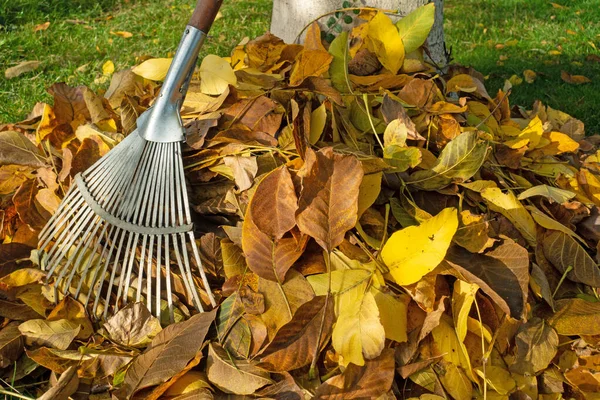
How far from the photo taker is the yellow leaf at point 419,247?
112cm

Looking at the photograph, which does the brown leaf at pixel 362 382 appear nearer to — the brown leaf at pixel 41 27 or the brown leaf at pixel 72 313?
the brown leaf at pixel 72 313

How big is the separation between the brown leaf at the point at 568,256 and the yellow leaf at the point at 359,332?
0.49 m

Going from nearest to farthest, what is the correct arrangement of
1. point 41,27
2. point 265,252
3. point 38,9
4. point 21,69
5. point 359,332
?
point 359,332, point 265,252, point 21,69, point 41,27, point 38,9

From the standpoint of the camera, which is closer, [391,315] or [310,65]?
[391,315]

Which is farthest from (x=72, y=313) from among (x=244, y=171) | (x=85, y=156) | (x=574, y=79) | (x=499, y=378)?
(x=574, y=79)

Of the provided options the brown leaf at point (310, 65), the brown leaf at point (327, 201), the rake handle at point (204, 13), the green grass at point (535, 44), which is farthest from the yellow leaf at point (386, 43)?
the green grass at point (535, 44)

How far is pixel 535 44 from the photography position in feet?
12.9

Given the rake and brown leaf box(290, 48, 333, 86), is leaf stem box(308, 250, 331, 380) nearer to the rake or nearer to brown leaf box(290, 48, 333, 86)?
the rake

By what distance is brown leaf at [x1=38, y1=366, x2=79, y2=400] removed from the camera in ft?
3.76

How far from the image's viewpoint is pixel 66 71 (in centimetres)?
317

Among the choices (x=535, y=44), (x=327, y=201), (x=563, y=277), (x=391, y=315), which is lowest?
(x=535, y=44)

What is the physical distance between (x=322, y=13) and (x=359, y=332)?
1179mm

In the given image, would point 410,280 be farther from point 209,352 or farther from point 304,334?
point 209,352

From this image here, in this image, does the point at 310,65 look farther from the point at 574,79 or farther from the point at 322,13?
the point at 574,79
